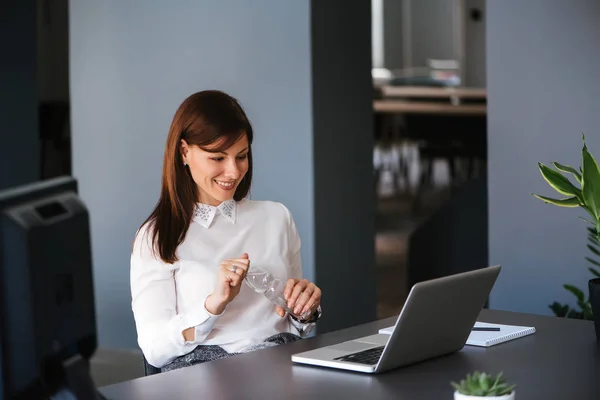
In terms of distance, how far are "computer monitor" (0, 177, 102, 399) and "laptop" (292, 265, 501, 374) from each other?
0.65 m

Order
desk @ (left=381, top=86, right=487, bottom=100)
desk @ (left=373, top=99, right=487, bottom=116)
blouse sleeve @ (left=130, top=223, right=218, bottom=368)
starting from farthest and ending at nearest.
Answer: desk @ (left=381, top=86, right=487, bottom=100) < desk @ (left=373, top=99, right=487, bottom=116) < blouse sleeve @ (left=130, top=223, right=218, bottom=368)

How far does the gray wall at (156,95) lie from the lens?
4.19 m

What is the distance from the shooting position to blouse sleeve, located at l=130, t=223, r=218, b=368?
2.39 metres

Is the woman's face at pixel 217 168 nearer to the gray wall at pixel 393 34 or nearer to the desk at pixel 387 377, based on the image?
the desk at pixel 387 377

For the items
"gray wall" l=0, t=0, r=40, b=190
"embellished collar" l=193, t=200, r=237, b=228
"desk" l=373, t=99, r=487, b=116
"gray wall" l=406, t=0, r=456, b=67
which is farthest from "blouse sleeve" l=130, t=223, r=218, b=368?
"gray wall" l=406, t=0, r=456, b=67

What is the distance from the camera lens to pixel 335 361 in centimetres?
205

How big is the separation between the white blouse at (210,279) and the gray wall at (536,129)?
4.29ft

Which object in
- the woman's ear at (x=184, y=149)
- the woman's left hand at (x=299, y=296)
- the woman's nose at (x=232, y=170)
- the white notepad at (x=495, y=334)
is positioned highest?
the woman's ear at (x=184, y=149)

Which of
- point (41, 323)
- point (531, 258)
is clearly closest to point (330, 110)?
point (531, 258)

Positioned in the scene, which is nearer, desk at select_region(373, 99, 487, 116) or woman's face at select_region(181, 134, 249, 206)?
woman's face at select_region(181, 134, 249, 206)

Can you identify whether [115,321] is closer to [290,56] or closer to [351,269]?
[351,269]

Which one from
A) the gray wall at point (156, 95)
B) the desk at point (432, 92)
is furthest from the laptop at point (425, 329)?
the desk at point (432, 92)

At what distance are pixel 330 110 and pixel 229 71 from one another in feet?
1.61

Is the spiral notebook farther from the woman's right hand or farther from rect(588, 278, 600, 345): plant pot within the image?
the woman's right hand
